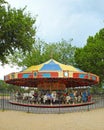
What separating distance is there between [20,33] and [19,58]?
1377 inches

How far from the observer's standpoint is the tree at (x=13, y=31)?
74.1ft

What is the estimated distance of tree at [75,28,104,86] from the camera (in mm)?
43662

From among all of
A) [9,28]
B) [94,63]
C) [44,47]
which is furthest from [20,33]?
[44,47]

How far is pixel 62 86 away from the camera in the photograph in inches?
1325

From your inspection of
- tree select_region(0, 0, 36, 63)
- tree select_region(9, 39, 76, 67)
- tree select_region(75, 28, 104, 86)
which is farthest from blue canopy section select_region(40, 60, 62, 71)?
tree select_region(9, 39, 76, 67)

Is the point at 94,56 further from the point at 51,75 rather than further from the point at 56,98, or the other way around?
the point at 51,75

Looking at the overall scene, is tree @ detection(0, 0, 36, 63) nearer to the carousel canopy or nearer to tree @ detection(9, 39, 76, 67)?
the carousel canopy

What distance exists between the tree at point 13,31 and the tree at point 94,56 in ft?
67.9

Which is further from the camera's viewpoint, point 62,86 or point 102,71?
point 102,71

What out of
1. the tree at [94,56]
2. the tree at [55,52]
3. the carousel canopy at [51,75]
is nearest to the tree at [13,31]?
the carousel canopy at [51,75]

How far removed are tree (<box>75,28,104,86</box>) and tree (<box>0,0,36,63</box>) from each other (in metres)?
20.7

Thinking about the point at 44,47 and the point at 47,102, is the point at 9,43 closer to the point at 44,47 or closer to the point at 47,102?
the point at 47,102

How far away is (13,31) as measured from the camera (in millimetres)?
23219

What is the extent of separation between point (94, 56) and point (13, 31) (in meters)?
23.1
